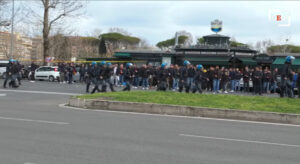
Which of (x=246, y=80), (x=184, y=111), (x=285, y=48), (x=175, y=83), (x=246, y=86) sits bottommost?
Result: (x=184, y=111)

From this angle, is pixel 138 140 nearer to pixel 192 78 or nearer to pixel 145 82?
pixel 192 78

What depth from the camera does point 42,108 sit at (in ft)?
48.4

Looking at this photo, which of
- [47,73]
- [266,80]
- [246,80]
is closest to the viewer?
[266,80]

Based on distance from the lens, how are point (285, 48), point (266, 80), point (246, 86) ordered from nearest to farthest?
point (266, 80) → point (246, 86) → point (285, 48)

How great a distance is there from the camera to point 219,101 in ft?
50.5

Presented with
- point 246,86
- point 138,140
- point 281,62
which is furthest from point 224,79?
point 138,140

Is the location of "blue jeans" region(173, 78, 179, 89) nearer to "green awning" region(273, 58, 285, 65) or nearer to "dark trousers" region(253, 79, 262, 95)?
"dark trousers" region(253, 79, 262, 95)

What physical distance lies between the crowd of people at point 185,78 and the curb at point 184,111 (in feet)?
16.4

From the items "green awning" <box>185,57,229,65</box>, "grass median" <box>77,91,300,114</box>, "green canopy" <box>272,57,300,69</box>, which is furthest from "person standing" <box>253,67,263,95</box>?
"green awning" <box>185,57,229,65</box>

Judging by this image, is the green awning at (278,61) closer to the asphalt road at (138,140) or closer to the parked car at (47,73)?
the parked car at (47,73)

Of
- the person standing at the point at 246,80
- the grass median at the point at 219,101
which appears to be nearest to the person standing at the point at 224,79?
the person standing at the point at 246,80

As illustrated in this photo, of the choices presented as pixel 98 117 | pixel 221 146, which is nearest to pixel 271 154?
pixel 221 146

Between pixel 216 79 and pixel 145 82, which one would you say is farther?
pixel 145 82

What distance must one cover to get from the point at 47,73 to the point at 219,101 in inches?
991
